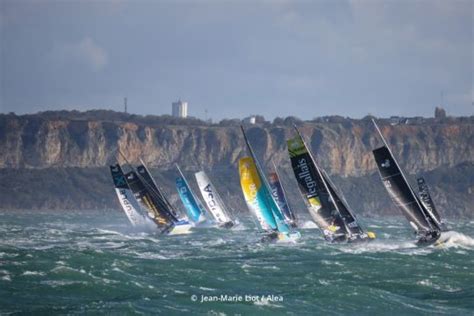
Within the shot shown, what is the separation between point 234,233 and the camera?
70.9 meters

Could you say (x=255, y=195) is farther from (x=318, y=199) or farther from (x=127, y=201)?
(x=127, y=201)

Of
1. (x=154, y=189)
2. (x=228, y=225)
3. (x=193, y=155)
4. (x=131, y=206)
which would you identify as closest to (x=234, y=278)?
(x=154, y=189)

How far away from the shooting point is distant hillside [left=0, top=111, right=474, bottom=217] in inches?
6521

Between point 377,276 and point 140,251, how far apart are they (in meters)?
14.5

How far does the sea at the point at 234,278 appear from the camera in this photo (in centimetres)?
3291

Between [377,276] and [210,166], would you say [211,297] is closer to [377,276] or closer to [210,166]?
[377,276]

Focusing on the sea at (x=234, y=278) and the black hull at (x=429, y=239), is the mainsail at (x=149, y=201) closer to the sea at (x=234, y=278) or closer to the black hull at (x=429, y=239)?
the sea at (x=234, y=278)

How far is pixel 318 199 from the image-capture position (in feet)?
174

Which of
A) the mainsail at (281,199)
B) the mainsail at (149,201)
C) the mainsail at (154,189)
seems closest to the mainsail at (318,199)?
the mainsail at (154,189)

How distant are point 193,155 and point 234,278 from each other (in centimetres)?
13994

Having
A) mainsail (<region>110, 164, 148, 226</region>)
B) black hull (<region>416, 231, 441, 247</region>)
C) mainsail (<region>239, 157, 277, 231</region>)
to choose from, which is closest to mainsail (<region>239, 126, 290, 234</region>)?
mainsail (<region>239, 157, 277, 231</region>)

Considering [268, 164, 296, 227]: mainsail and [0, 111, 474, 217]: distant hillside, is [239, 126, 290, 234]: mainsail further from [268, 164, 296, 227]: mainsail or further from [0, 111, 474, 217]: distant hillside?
[0, 111, 474, 217]: distant hillside

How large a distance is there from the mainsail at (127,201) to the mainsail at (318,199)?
67.4 feet

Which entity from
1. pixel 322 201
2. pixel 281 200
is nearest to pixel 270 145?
pixel 281 200
